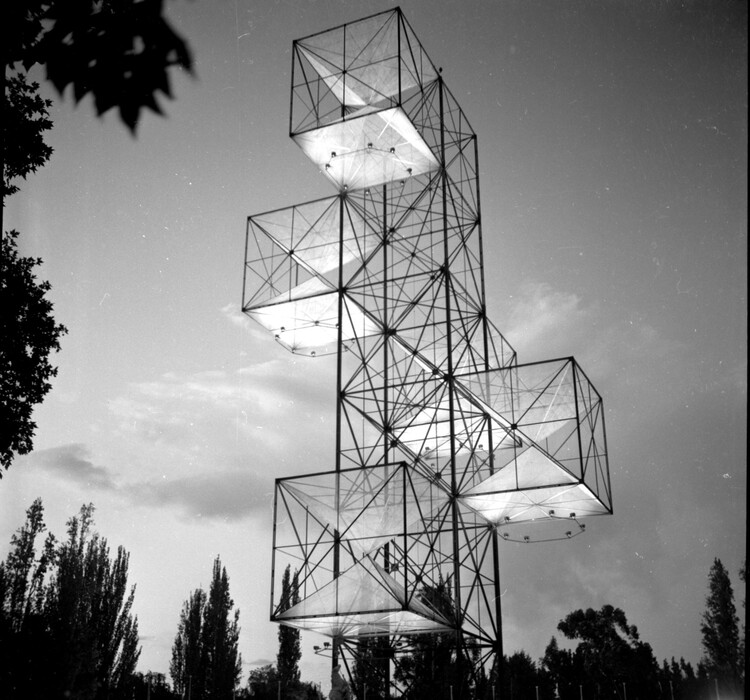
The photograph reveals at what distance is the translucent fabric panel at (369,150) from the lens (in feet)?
75.7

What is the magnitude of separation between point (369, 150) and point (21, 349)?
12130 millimetres

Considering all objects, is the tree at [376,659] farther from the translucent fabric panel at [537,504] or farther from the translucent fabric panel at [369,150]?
the translucent fabric panel at [369,150]

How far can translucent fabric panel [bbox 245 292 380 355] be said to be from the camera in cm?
2512

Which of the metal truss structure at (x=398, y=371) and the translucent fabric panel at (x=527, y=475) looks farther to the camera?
the translucent fabric panel at (x=527, y=475)

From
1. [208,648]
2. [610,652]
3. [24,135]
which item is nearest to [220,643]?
[208,648]

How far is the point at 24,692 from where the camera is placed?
30609 millimetres

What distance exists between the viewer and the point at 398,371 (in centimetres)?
2528

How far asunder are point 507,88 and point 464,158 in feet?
18.4

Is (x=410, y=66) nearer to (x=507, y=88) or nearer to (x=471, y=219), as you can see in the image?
(x=471, y=219)

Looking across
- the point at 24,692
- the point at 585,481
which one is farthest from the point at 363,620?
the point at 24,692

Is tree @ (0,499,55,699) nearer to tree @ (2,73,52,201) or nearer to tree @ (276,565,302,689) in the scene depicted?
tree @ (276,565,302,689)

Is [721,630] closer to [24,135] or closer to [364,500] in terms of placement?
[364,500]

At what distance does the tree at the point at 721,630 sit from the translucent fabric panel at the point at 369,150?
37.4 metres

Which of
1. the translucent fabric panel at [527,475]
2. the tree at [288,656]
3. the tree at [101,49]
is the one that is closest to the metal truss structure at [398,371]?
the translucent fabric panel at [527,475]
